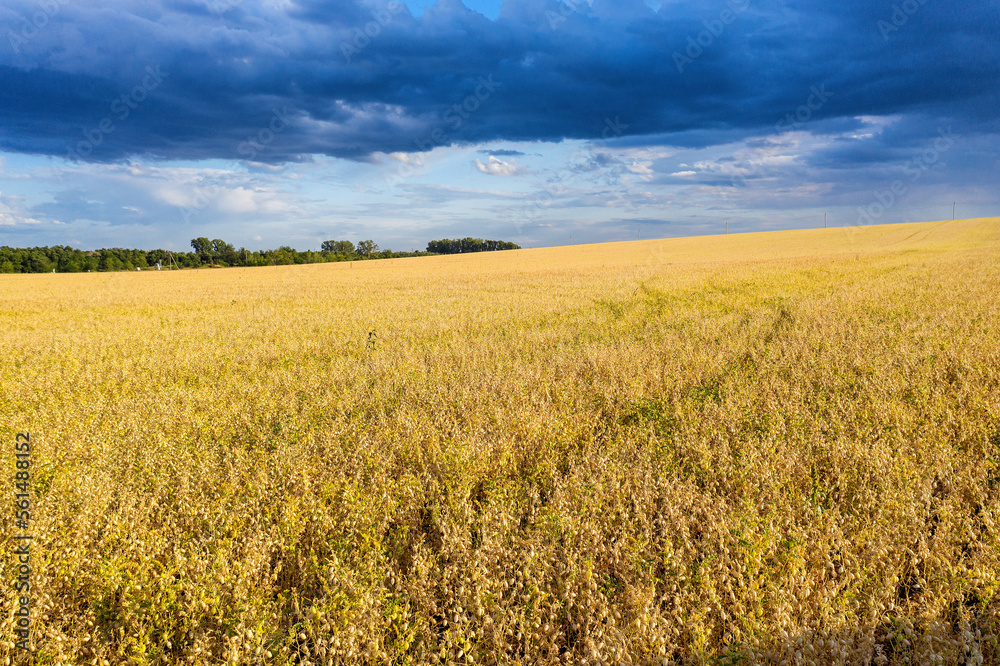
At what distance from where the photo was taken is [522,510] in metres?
3.99

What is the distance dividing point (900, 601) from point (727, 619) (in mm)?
1321

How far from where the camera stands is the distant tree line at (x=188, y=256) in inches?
3369

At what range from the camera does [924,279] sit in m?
19.9

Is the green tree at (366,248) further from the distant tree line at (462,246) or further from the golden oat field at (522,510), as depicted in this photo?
the golden oat field at (522,510)

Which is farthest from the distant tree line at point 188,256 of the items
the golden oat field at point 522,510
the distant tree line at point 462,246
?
the golden oat field at point 522,510

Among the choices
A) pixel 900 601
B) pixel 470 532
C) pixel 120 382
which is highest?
pixel 120 382

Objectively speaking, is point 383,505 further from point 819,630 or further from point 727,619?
point 819,630

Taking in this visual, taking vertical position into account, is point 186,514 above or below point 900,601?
above

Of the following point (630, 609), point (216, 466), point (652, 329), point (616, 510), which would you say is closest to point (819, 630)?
point (630, 609)
